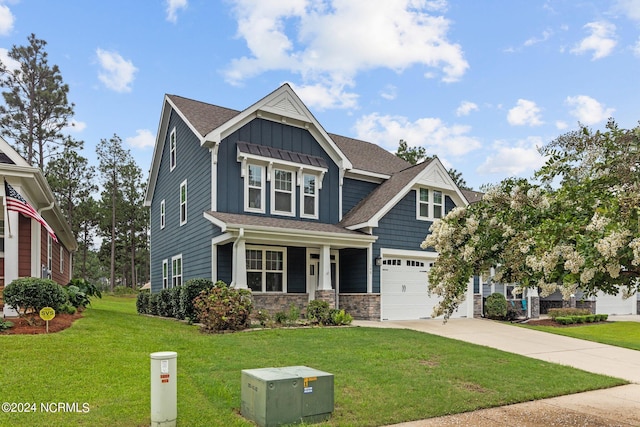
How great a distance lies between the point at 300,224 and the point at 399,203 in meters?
3.98

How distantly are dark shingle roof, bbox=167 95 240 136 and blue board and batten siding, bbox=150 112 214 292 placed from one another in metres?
0.57

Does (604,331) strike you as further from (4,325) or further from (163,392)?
(4,325)

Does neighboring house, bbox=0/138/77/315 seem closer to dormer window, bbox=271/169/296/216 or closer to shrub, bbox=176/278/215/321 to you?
shrub, bbox=176/278/215/321

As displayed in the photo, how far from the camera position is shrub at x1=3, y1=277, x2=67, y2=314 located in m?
10.0

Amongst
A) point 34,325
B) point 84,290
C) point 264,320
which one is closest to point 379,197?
point 264,320

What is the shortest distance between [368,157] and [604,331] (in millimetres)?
11171

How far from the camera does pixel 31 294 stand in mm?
10148

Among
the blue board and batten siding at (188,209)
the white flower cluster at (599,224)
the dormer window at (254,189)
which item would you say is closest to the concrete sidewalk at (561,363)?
the white flower cluster at (599,224)

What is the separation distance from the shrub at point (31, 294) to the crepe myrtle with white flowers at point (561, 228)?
321 inches

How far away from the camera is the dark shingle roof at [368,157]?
772 inches

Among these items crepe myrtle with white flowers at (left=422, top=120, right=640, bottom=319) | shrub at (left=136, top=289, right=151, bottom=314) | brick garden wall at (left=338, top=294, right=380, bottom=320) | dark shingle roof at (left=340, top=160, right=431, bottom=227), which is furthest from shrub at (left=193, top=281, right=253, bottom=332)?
shrub at (left=136, top=289, right=151, bottom=314)

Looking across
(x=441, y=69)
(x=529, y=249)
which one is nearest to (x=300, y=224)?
(x=441, y=69)

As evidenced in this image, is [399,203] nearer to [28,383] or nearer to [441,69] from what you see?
[441,69]

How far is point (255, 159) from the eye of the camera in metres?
15.8
